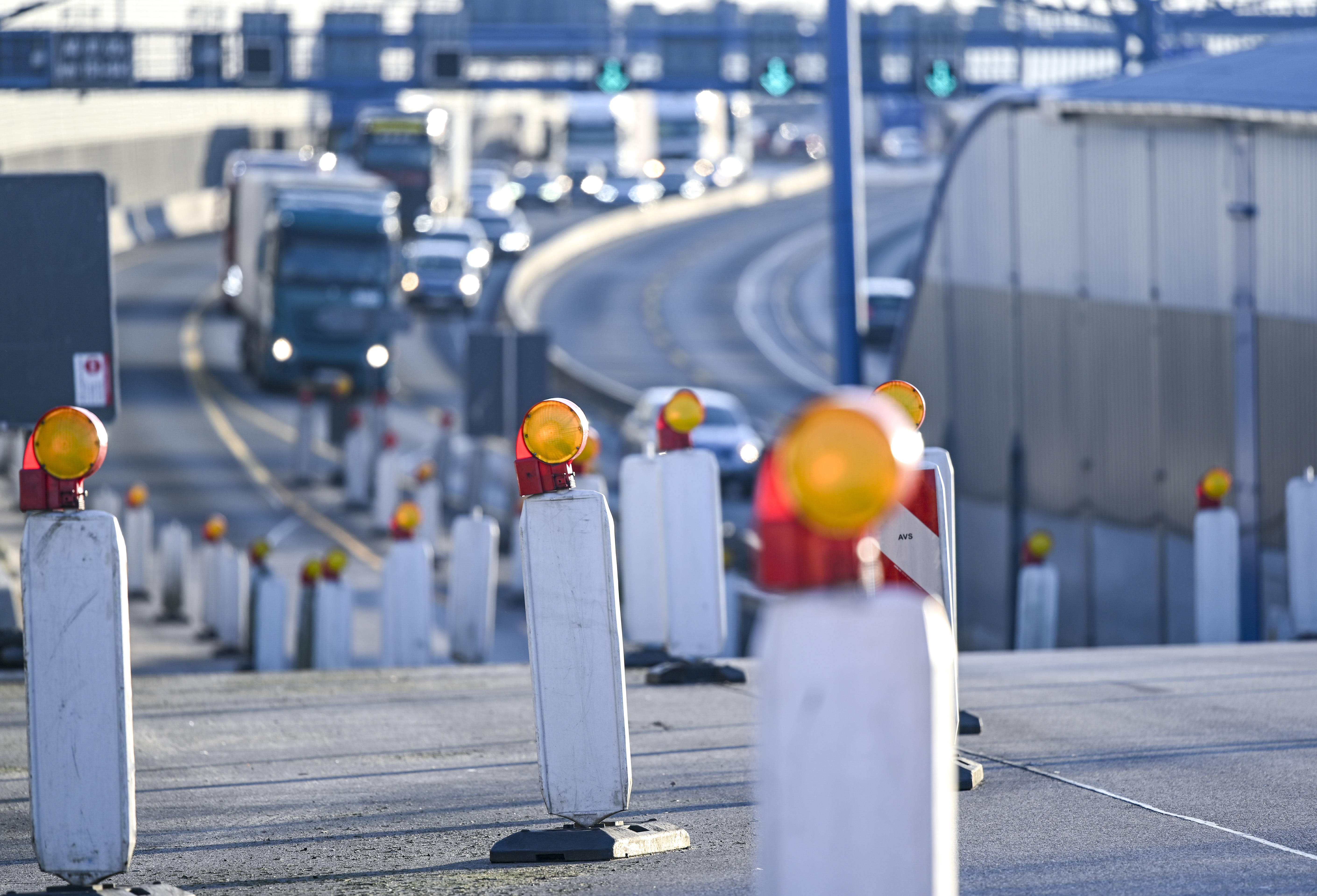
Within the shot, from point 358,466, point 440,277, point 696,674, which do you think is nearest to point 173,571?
point 358,466

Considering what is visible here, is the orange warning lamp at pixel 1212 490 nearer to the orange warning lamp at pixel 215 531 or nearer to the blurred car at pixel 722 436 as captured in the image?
the orange warning lamp at pixel 215 531

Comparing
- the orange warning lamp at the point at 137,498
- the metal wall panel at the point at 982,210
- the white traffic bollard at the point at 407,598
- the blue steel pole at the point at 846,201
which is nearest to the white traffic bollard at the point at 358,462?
the orange warning lamp at the point at 137,498

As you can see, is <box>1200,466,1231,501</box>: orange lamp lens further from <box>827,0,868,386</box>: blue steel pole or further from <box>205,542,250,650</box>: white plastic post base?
<box>827,0,868,386</box>: blue steel pole

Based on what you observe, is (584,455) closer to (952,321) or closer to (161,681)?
(161,681)

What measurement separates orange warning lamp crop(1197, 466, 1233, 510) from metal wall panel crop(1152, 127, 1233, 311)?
3786 millimetres

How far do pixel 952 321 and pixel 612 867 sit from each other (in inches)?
655

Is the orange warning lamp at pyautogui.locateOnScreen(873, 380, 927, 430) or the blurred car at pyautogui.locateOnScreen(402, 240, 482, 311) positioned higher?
the blurred car at pyautogui.locateOnScreen(402, 240, 482, 311)

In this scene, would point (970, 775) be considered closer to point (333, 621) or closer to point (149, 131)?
point (333, 621)

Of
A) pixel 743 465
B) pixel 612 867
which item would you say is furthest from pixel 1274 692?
pixel 743 465

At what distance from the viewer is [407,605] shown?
553 inches

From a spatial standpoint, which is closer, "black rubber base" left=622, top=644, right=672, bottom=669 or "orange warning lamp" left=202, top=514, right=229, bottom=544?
"black rubber base" left=622, top=644, right=672, bottom=669

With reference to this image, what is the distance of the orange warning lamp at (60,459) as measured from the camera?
16.5 feet

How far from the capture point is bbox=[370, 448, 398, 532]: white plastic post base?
25656 mm

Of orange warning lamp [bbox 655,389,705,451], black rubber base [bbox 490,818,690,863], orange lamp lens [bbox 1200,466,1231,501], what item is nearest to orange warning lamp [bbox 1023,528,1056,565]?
orange lamp lens [bbox 1200,466,1231,501]
